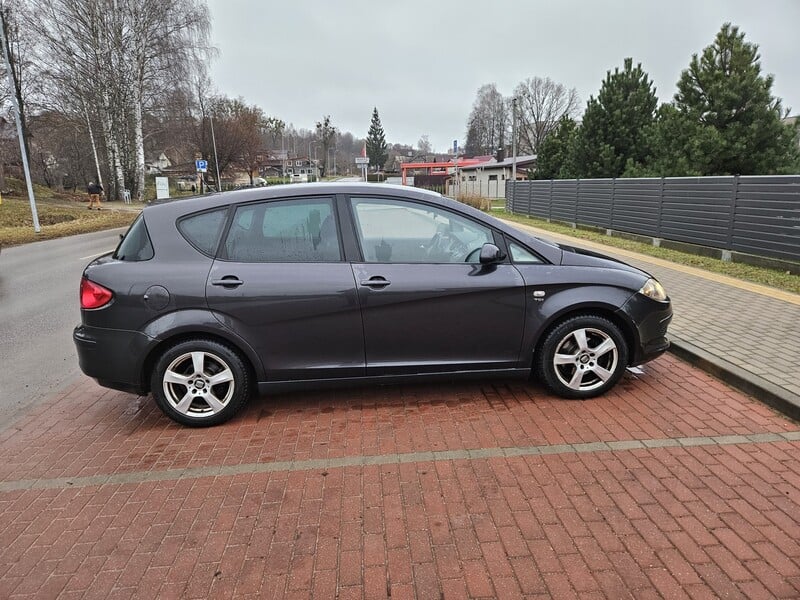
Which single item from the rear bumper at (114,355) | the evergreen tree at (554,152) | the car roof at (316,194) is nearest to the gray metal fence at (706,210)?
the car roof at (316,194)

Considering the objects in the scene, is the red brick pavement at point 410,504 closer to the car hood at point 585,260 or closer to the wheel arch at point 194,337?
the wheel arch at point 194,337

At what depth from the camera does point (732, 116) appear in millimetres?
11812

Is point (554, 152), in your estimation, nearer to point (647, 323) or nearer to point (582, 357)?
point (647, 323)

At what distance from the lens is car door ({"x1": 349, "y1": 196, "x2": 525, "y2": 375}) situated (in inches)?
146

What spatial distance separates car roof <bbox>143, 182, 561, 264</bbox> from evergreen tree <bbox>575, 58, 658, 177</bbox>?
52.5ft

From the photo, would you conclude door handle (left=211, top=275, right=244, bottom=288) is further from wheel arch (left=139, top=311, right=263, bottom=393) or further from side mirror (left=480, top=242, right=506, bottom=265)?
side mirror (left=480, top=242, right=506, bottom=265)

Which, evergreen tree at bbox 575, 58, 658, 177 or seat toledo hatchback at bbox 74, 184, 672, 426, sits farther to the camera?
evergreen tree at bbox 575, 58, 658, 177

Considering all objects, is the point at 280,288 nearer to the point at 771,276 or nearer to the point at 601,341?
the point at 601,341

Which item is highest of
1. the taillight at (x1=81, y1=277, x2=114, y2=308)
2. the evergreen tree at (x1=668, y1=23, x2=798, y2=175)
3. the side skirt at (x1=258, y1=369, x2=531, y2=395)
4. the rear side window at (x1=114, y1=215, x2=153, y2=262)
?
the evergreen tree at (x1=668, y1=23, x2=798, y2=175)

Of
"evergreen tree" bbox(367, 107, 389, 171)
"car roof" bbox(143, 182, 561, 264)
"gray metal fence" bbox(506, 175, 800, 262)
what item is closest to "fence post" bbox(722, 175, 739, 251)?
"gray metal fence" bbox(506, 175, 800, 262)

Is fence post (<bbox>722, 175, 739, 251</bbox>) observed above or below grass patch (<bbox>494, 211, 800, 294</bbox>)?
above

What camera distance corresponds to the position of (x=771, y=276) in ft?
27.2

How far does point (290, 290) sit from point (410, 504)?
1660mm

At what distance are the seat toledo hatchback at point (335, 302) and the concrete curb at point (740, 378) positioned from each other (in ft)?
2.97
